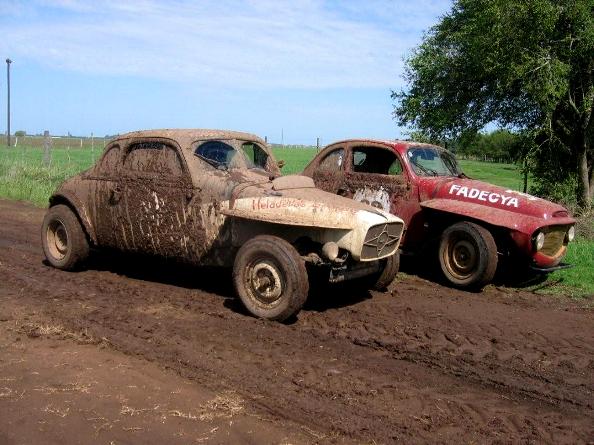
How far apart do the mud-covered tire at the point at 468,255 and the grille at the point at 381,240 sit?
1.59 m

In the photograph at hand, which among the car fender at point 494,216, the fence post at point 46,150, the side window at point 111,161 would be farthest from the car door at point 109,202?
the fence post at point 46,150

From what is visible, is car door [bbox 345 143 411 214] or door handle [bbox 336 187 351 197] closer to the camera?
car door [bbox 345 143 411 214]

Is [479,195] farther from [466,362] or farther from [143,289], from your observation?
[143,289]

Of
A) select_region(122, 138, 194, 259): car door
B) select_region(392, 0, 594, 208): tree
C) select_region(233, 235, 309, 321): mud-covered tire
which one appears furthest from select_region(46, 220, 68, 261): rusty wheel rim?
select_region(392, 0, 594, 208): tree

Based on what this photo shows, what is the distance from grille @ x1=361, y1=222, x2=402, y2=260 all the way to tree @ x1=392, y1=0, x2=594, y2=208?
7282mm

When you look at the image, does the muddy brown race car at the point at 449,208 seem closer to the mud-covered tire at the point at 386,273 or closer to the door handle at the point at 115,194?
the mud-covered tire at the point at 386,273

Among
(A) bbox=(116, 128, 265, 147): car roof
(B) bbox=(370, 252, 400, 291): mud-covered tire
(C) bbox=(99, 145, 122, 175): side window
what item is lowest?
(B) bbox=(370, 252, 400, 291): mud-covered tire

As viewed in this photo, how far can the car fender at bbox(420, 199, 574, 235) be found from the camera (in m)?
7.84

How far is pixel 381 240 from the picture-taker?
21.5 feet

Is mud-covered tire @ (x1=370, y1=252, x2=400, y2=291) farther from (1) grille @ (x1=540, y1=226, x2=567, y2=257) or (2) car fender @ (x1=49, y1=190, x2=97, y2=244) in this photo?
(2) car fender @ (x1=49, y1=190, x2=97, y2=244)

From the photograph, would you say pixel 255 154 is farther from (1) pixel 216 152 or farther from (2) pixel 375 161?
(2) pixel 375 161

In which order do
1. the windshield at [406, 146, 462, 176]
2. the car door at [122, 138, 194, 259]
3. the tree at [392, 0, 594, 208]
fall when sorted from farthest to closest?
1. the tree at [392, 0, 594, 208]
2. the windshield at [406, 146, 462, 176]
3. the car door at [122, 138, 194, 259]

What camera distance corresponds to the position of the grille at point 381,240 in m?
6.34

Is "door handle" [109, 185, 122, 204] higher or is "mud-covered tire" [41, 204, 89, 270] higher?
"door handle" [109, 185, 122, 204]
